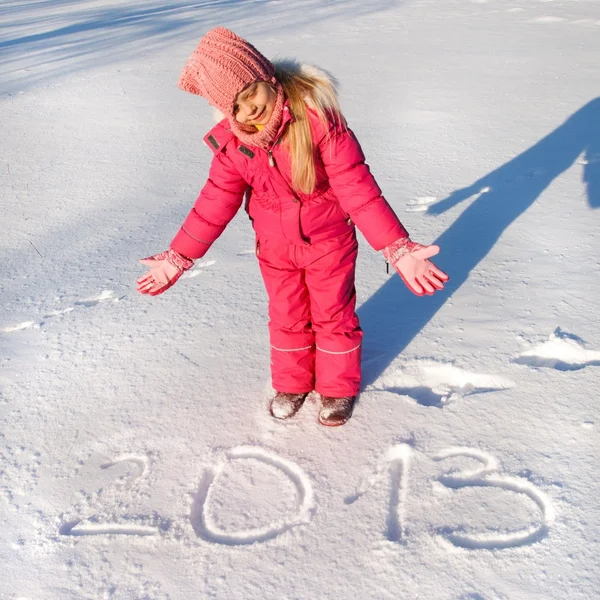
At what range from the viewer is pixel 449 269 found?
2.88m

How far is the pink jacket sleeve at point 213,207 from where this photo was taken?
Answer: 194 cm

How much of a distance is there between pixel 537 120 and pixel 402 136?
0.94 m

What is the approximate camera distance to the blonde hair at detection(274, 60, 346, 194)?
1792 millimetres

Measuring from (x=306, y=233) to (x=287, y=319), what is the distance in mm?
310

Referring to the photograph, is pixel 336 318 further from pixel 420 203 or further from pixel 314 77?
pixel 420 203

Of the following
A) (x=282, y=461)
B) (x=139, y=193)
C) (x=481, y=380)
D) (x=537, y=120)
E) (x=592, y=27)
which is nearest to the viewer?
(x=282, y=461)

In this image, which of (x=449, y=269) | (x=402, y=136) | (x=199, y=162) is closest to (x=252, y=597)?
(x=449, y=269)

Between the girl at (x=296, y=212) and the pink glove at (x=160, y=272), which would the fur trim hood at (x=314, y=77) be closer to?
the girl at (x=296, y=212)

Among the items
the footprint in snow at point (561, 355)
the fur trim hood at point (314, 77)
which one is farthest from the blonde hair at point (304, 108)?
the footprint in snow at point (561, 355)

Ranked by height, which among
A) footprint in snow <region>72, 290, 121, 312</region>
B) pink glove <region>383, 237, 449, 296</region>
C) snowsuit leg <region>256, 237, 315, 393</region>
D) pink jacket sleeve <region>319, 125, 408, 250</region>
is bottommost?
footprint in snow <region>72, 290, 121, 312</region>

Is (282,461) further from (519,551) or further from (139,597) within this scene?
(519,551)

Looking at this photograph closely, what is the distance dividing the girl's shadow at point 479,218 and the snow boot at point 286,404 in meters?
0.25

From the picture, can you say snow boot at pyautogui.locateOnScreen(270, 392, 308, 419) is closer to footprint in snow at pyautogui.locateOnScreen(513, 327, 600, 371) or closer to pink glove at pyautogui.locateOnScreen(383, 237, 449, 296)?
pink glove at pyautogui.locateOnScreen(383, 237, 449, 296)

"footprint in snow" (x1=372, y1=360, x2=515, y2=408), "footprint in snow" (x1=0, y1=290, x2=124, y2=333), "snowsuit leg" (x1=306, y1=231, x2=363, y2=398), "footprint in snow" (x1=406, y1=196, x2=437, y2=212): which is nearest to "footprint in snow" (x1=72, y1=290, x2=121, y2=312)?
"footprint in snow" (x1=0, y1=290, x2=124, y2=333)
